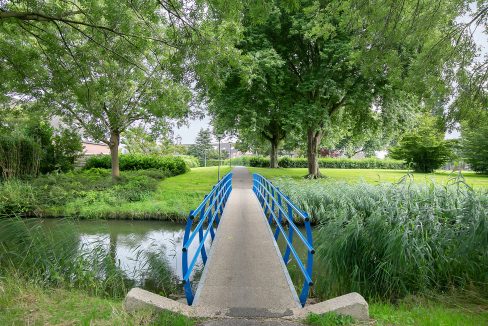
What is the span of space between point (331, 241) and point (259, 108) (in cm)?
1380

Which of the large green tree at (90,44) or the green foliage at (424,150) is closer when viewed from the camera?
the large green tree at (90,44)

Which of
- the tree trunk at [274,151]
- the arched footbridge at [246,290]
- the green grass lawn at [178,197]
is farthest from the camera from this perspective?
the tree trunk at [274,151]

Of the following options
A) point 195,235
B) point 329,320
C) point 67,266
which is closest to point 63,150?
point 67,266

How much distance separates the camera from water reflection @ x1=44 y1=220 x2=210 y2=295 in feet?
21.4

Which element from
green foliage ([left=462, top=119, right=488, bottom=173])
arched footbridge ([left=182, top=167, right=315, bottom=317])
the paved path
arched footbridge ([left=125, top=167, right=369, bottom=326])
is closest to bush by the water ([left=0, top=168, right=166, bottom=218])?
the paved path

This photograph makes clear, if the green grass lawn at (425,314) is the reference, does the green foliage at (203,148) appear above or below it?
above

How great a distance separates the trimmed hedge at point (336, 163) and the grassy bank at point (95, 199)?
30.0m

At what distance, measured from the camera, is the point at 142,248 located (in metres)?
9.00

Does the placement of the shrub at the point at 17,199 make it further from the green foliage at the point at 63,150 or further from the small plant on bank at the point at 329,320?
the small plant on bank at the point at 329,320

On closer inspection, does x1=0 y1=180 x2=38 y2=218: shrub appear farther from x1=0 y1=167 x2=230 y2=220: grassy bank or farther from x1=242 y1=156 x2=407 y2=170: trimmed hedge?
x1=242 y1=156 x2=407 y2=170: trimmed hedge

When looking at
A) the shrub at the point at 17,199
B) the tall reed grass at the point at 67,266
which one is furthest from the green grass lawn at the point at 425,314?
the shrub at the point at 17,199

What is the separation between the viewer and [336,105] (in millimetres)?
21094

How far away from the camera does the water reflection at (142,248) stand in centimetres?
652

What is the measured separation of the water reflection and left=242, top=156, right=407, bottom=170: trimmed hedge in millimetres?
34408
